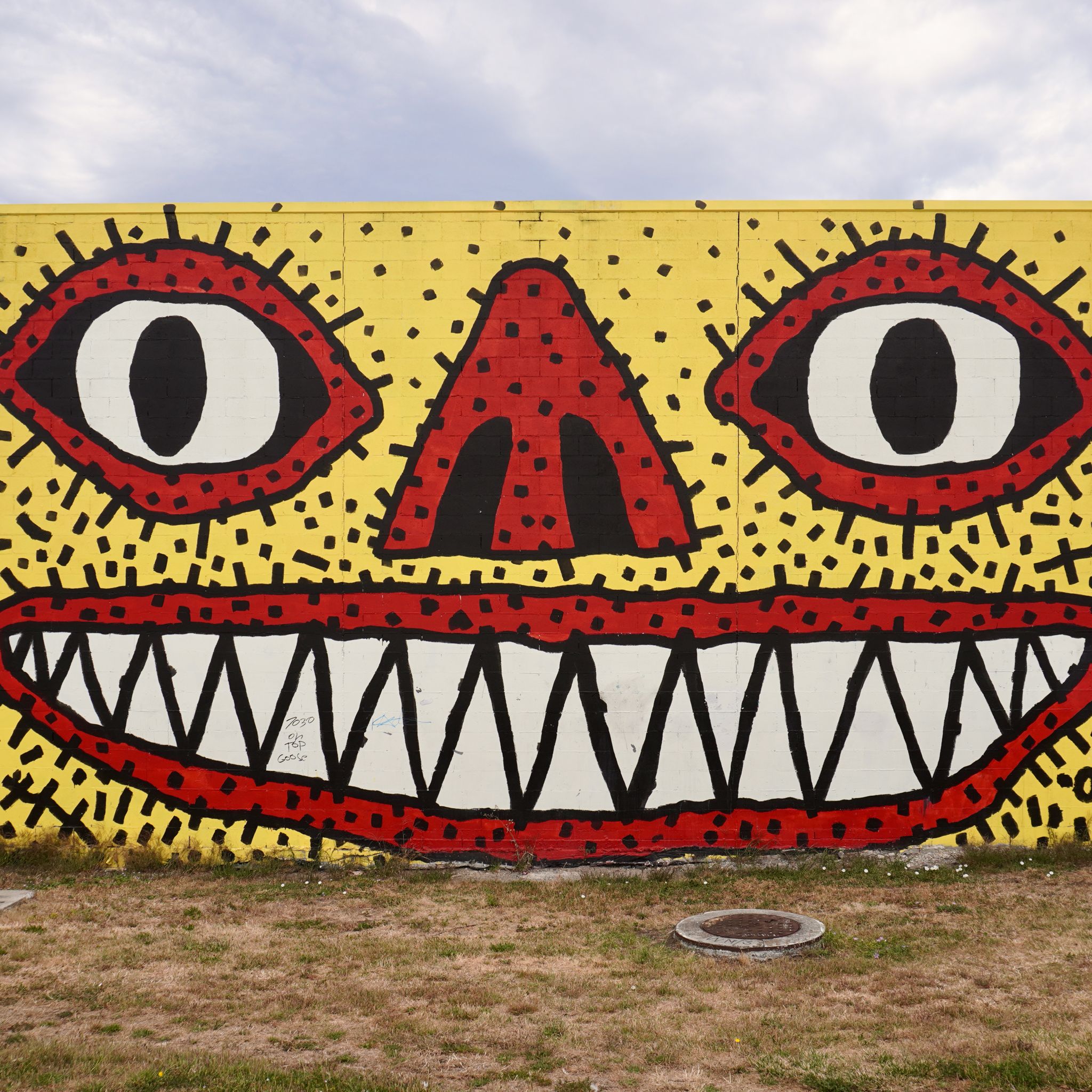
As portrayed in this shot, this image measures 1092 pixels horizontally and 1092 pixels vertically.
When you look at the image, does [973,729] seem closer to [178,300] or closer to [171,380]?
[171,380]

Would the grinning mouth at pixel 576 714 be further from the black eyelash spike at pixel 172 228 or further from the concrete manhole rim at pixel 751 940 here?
the black eyelash spike at pixel 172 228

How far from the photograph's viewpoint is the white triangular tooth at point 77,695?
852 centimetres

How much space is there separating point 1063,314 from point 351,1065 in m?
7.70

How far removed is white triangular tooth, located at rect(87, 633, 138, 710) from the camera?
852cm

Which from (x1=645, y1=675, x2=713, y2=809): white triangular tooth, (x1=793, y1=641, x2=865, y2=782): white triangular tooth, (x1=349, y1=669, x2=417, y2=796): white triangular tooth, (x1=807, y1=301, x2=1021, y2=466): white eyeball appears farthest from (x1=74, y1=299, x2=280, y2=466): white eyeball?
(x1=793, y1=641, x2=865, y2=782): white triangular tooth

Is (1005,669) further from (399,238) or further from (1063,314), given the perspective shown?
(399,238)

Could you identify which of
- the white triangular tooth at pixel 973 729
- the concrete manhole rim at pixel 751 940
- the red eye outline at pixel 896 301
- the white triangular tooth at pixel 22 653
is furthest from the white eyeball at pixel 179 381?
the white triangular tooth at pixel 973 729

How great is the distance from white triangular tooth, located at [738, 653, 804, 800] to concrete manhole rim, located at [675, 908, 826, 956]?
4.83 ft

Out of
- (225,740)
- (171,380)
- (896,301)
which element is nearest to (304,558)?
(225,740)

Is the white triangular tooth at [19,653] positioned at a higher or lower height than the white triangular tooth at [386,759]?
higher

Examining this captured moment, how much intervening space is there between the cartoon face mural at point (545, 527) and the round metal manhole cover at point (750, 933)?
134 centimetres

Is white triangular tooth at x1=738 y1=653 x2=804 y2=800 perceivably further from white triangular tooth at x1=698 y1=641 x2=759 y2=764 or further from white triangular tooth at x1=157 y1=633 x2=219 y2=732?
white triangular tooth at x1=157 y1=633 x2=219 y2=732

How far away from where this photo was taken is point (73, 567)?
28.1 ft

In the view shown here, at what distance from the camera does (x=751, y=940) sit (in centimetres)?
650
